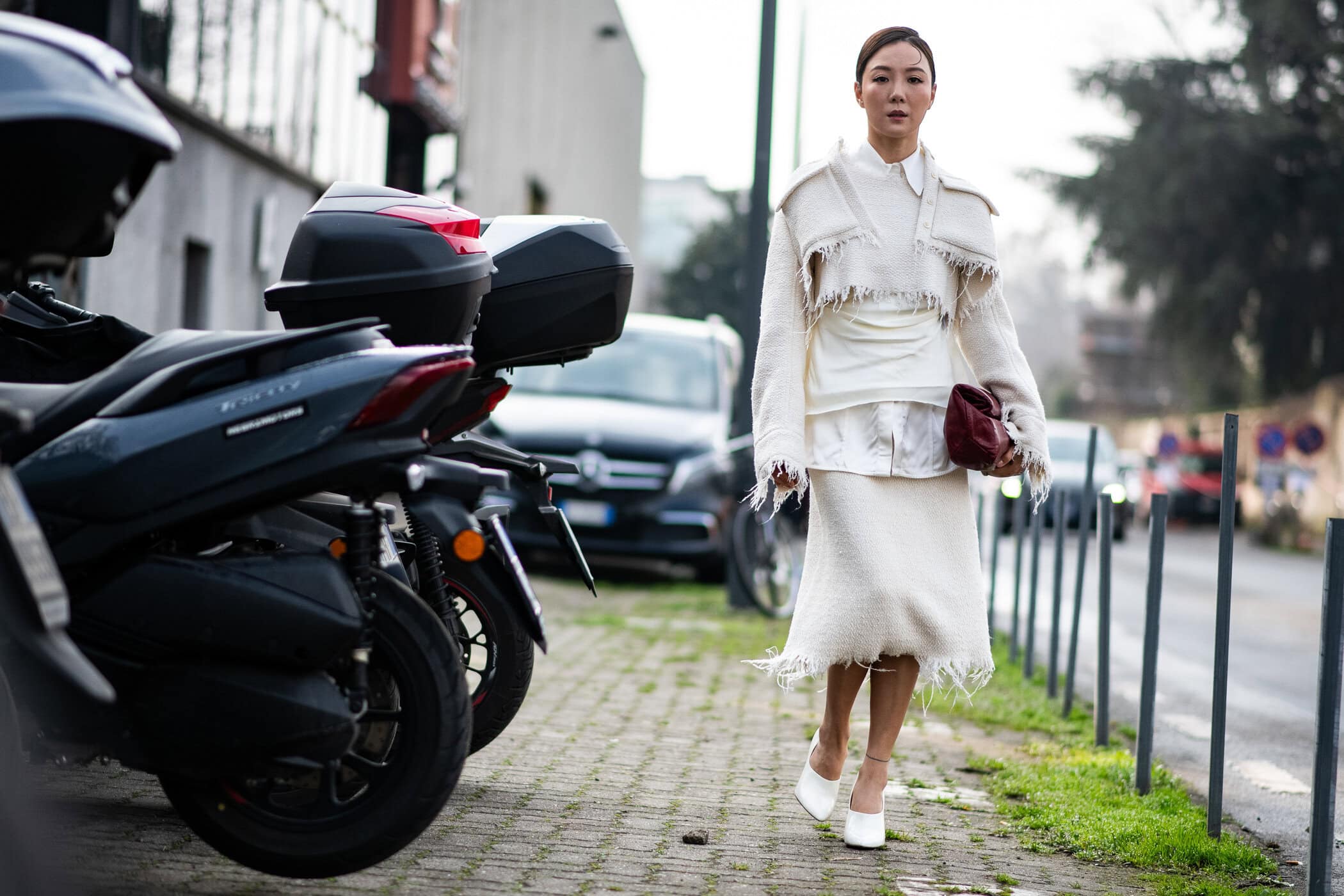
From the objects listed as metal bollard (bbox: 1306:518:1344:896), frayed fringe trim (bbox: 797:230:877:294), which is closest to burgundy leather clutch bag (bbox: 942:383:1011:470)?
frayed fringe trim (bbox: 797:230:877:294)

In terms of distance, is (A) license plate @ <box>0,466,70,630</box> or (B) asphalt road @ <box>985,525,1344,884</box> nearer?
(A) license plate @ <box>0,466,70,630</box>

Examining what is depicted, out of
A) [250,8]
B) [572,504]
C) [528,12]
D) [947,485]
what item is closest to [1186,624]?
→ [572,504]

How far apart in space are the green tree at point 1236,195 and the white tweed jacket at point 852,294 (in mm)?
26393

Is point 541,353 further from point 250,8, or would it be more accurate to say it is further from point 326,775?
point 250,8

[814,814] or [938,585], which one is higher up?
[938,585]

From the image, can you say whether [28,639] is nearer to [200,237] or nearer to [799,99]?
[200,237]

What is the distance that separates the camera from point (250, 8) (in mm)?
16656

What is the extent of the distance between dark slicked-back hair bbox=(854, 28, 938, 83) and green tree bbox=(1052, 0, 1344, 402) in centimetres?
2636

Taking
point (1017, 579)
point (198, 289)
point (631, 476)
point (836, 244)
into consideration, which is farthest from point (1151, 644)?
point (198, 289)

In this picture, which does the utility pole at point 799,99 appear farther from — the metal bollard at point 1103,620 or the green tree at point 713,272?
the green tree at point 713,272

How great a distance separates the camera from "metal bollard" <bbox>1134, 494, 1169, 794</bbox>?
5133 mm

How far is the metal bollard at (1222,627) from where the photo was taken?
4492 millimetres

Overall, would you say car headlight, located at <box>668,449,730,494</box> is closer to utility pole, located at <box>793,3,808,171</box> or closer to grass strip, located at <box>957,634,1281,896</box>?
grass strip, located at <box>957,634,1281,896</box>

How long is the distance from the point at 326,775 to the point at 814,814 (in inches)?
60.2
